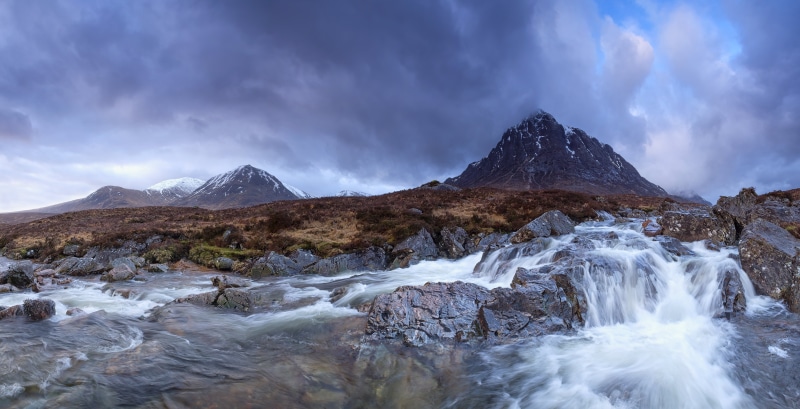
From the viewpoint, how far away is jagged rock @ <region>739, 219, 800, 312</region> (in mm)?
9891

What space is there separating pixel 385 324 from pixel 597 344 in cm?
498

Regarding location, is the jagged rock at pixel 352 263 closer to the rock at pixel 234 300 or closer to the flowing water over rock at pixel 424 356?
the flowing water over rock at pixel 424 356

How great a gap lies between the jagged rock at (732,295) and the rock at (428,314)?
6335mm

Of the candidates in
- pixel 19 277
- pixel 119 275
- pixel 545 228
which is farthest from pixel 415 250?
pixel 19 277

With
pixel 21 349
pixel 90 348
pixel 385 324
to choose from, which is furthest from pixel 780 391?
pixel 21 349

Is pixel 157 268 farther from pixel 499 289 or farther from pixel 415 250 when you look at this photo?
pixel 499 289

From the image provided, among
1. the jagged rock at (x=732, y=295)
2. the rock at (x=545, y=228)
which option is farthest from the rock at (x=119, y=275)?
the jagged rock at (x=732, y=295)

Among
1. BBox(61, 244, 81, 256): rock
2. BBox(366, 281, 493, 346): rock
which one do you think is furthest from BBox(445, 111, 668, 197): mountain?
BBox(366, 281, 493, 346): rock

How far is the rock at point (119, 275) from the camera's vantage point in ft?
53.9

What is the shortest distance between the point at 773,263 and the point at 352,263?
15662 mm

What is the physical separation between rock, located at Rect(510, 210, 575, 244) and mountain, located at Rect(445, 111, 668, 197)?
7436 centimetres

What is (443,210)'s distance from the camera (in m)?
27.3

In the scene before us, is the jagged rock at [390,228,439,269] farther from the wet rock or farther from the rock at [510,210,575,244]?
the rock at [510,210,575,244]

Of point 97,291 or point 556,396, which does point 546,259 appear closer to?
point 556,396
